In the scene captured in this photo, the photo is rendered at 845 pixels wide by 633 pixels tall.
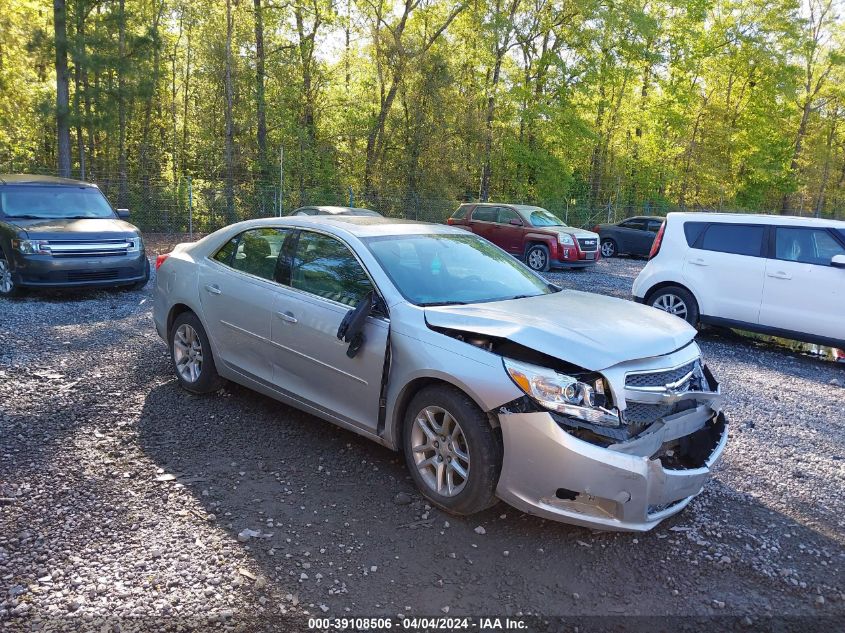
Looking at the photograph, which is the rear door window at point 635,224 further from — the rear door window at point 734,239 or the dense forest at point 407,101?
the rear door window at point 734,239

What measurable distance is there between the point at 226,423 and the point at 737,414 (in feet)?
14.2

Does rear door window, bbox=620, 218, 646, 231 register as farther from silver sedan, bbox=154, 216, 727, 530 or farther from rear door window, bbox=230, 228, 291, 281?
Answer: rear door window, bbox=230, 228, 291, 281

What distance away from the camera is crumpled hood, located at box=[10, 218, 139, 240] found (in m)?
9.01

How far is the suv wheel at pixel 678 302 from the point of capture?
8.59 meters

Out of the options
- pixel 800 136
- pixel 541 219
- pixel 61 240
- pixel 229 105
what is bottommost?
pixel 61 240

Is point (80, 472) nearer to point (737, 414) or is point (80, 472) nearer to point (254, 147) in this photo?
point (737, 414)

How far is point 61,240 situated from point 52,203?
128 cm

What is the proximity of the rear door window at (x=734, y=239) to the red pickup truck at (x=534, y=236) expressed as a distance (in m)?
7.03

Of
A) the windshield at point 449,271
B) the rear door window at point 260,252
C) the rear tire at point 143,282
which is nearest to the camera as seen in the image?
the windshield at point 449,271

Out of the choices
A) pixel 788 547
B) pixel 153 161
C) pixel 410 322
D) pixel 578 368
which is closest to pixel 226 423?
pixel 410 322

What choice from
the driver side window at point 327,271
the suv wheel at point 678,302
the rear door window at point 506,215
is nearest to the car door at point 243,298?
the driver side window at point 327,271

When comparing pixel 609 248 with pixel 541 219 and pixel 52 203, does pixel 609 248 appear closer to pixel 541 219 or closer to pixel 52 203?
pixel 541 219

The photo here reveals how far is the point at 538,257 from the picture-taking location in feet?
53.0

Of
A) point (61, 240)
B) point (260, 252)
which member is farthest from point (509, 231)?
point (260, 252)
